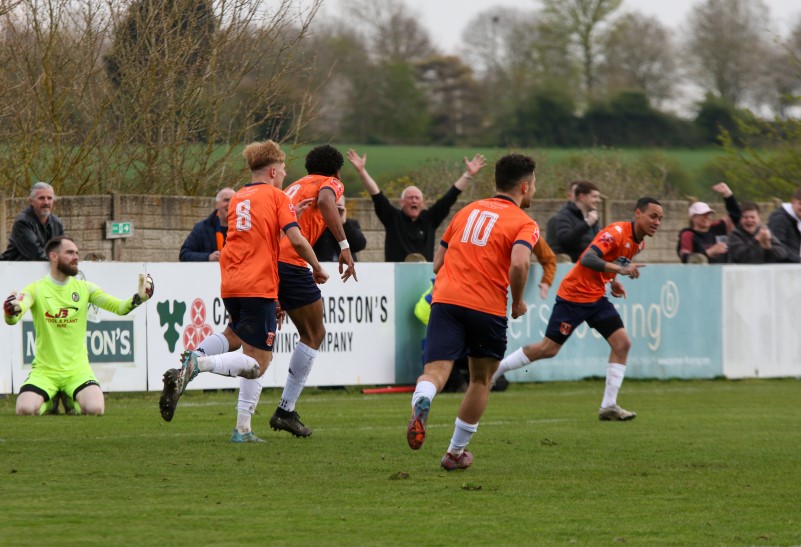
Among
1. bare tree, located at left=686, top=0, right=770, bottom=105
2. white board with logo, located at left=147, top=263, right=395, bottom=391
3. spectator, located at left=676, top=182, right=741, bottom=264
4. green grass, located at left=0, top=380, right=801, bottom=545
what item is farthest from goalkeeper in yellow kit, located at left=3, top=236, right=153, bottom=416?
bare tree, located at left=686, top=0, right=770, bottom=105

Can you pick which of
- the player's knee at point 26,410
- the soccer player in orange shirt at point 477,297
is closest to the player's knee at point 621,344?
the soccer player in orange shirt at point 477,297

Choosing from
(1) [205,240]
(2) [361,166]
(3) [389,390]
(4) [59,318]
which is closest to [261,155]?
(4) [59,318]

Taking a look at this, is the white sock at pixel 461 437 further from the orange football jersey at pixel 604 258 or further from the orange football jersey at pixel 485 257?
the orange football jersey at pixel 604 258

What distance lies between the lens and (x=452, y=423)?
11906 millimetres

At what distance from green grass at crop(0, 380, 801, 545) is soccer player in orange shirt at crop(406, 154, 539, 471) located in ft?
1.56

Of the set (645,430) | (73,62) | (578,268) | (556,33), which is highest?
(556,33)

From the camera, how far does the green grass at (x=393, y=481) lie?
20.5 feet

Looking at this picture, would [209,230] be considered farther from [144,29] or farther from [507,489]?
[507,489]

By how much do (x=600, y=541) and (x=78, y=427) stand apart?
19.5 ft

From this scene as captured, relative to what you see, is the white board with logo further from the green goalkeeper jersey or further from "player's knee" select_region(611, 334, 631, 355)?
"player's knee" select_region(611, 334, 631, 355)

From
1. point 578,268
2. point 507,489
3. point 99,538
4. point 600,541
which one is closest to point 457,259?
point 507,489

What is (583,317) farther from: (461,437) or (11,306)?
(11,306)

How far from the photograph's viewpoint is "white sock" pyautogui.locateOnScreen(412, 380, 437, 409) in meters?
8.09

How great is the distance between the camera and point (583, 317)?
12.6 m
